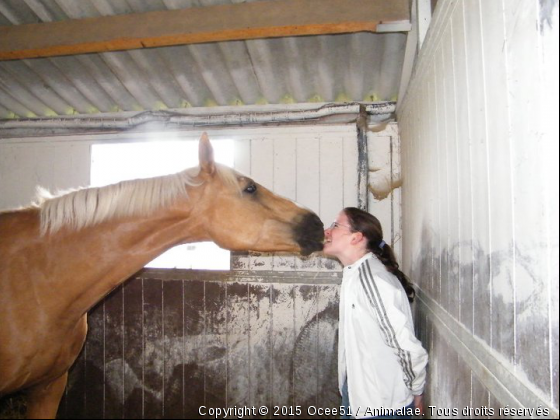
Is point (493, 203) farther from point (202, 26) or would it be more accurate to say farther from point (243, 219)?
point (202, 26)

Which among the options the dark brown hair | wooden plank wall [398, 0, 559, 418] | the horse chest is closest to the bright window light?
the horse chest

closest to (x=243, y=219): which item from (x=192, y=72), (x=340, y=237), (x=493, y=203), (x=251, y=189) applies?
(x=251, y=189)

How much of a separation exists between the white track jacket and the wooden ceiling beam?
5.48 feet

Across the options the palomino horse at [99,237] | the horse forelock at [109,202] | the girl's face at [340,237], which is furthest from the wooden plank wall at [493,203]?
the horse forelock at [109,202]

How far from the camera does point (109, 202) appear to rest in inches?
81.0

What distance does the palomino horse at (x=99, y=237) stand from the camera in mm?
2016

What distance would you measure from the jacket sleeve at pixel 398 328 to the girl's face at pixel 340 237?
1.01ft

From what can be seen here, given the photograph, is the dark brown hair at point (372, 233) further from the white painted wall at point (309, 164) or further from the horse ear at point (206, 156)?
the white painted wall at point (309, 164)

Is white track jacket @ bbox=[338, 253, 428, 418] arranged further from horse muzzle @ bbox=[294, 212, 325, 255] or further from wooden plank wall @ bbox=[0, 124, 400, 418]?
wooden plank wall @ bbox=[0, 124, 400, 418]

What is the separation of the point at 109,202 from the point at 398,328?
63.1 inches

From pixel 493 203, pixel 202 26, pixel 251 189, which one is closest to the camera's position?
pixel 493 203

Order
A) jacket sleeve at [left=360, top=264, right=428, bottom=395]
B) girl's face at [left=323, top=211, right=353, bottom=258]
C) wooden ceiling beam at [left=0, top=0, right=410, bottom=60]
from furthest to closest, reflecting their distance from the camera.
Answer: wooden ceiling beam at [left=0, top=0, right=410, bottom=60]
girl's face at [left=323, top=211, right=353, bottom=258]
jacket sleeve at [left=360, top=264, right=428, bottom=395]

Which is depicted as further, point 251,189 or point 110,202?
point 251,189

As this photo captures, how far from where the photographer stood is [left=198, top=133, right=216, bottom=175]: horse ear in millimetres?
2027
